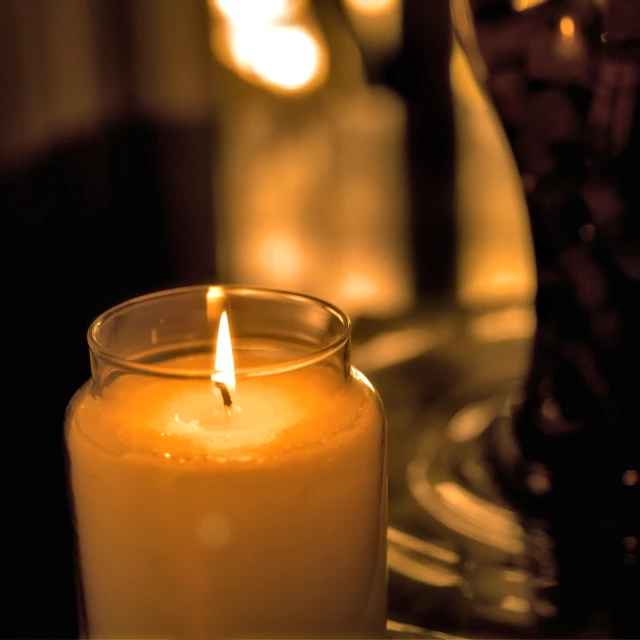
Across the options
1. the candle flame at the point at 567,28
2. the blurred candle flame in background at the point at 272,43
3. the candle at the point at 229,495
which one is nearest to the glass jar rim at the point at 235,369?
the candle at the point at 229,495

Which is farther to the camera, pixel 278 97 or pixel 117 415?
pixel 278 97

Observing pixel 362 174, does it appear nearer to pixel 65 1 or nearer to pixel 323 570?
pixel 65 1

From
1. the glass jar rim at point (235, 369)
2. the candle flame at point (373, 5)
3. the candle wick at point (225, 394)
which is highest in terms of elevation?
the glass jar rim at point (235, 369)

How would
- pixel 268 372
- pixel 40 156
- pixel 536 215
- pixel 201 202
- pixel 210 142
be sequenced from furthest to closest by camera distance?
pixel 210 142 → pixel 201 202 → pixel 40 156 → pixel 536 215 → pixel 268 372

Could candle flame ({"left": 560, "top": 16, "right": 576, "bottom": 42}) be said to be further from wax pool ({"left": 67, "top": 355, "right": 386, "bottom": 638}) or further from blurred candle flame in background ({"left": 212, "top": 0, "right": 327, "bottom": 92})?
blurred candle flame in background ({"left": 212, "top": 0, "right": 327, "bottom": 92})

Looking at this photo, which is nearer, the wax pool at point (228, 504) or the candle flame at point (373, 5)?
the wax pool at point (228, 504)

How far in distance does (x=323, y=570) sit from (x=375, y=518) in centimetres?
3

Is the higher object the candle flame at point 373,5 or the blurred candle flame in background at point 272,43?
the candle flame at point 373,5

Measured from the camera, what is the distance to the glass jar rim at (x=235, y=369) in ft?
0.84

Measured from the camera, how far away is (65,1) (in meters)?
0.83

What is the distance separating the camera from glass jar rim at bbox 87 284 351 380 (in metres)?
0.26

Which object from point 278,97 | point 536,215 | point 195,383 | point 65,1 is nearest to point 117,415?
point 195,383

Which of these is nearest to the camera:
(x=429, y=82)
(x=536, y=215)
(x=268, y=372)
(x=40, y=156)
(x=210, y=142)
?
(x=268, y=372)

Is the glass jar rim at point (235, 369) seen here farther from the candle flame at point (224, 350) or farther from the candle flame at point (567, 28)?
the candle flame at point (567, 28)
